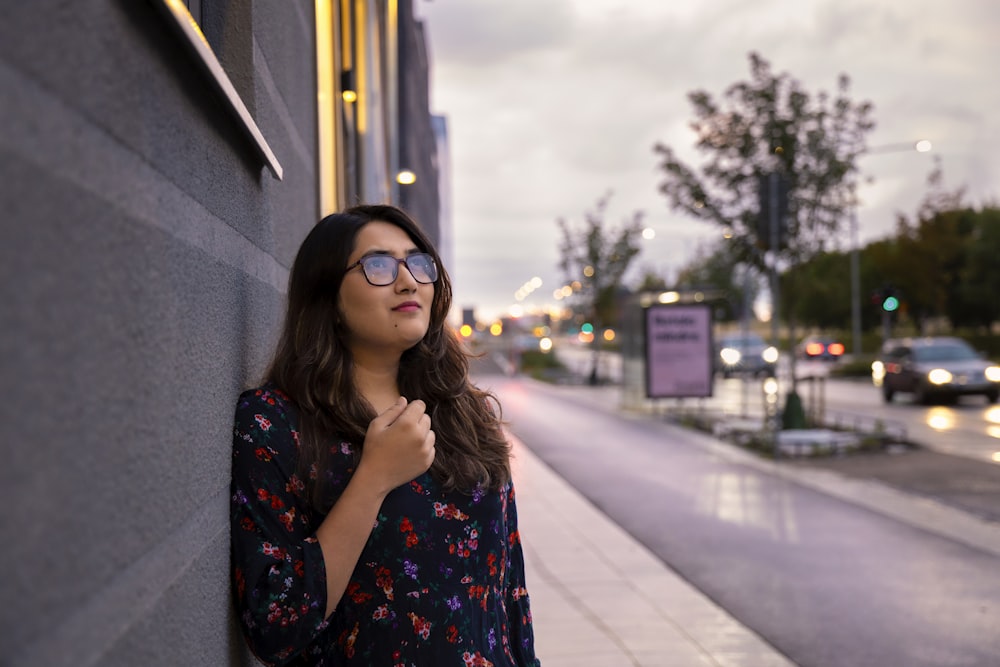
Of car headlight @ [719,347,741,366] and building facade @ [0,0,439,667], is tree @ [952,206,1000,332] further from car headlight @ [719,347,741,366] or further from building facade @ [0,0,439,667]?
building facade @ [0,0,439,667]

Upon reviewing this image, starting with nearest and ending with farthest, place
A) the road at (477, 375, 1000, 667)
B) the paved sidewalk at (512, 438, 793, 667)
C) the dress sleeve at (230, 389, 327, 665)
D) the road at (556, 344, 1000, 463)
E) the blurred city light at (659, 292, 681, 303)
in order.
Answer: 1. the dress sleeve at (230, 389, 327, 665)
2. the paved sidewalk at (512, 438, 793, 667)
3. the road at (477, 375, 1000, 667)
4. the road at (556, 344, 1000, 463)
5. the blurred city light at (659, 292, 681, 303)

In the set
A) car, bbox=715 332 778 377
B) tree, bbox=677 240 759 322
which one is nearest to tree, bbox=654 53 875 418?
car, bbox=715 332 778 377

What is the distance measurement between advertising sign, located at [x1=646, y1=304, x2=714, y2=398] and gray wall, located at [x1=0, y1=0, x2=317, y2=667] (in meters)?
18.9

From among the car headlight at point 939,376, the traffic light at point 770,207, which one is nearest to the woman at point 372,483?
the traffic light at point 770,207

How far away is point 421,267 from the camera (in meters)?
2.14

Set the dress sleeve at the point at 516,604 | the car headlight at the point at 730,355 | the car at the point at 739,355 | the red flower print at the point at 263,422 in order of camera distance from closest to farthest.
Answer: the red flower print at the point at 263,422 → the dress sleeve at the point at 516,604 → the car at the point at 739,355 → the car headlight at the point at 730,355

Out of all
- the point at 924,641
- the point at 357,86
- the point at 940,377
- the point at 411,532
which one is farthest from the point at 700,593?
the point at 940,377

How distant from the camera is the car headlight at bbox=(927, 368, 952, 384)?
23047 mm

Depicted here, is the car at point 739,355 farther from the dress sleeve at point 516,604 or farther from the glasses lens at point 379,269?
the glasses lens at point 379,269

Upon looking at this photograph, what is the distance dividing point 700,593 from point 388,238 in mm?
4965

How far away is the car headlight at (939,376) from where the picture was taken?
75.6 feet

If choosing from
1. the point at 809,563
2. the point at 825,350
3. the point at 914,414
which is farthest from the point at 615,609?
the point at 825,350

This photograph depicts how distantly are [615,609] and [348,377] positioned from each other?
4.26m

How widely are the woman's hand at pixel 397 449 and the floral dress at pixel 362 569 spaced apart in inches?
5.8
